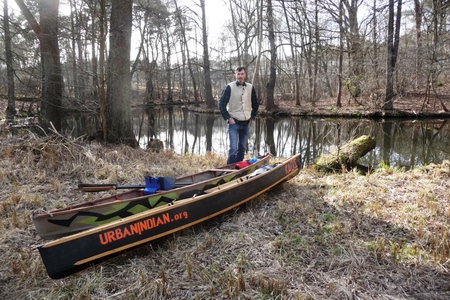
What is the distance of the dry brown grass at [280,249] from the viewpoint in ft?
7.56

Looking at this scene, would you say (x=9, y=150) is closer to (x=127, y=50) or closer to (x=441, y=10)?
(x=127, y=50)

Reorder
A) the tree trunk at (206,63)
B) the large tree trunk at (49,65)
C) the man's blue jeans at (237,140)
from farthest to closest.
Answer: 1. the tree trunk at (206,63)
2. the large tree trunk at (49,65)
3. the man's blue jeans at (237,140)

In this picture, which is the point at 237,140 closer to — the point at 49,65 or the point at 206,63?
the point at 49,65

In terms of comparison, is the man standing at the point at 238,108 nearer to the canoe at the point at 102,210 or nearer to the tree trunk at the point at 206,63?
the canoe at the point at 102,210

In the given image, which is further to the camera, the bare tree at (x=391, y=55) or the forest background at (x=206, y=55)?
the bare tree at (x=391, y=55)

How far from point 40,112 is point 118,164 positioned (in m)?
2.89

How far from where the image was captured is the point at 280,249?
9.27ft

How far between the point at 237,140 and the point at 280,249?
9.75 feet

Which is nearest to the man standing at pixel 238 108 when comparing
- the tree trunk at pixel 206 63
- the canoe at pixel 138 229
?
the canoe at pixel 138 229

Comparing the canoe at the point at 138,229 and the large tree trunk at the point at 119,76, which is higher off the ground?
the large tree trunk at the point at 119,76

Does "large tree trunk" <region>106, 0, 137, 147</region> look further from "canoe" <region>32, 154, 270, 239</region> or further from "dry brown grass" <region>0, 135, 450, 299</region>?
"canoe" <region>32, 154, 270, 239</region>

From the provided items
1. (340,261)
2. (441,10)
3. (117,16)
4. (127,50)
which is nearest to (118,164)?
(127,50)

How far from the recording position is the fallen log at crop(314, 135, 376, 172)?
6.32m

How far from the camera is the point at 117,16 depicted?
6.44m
